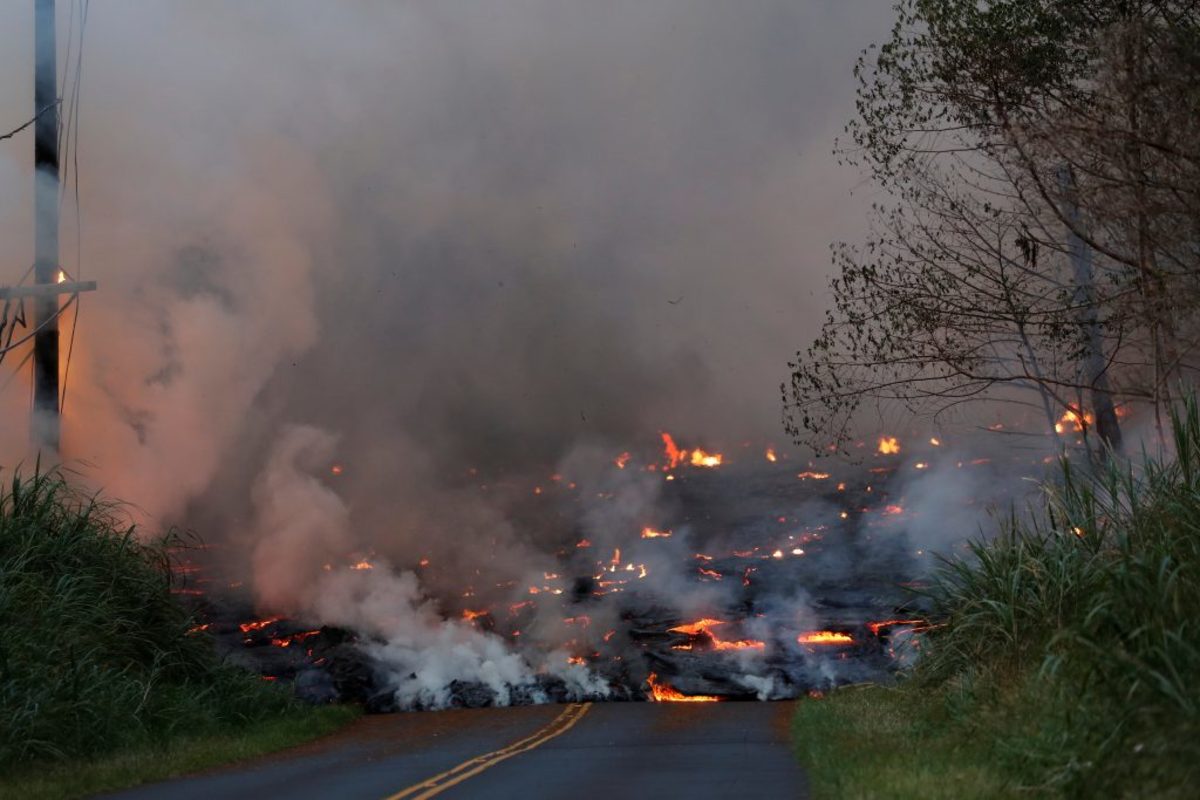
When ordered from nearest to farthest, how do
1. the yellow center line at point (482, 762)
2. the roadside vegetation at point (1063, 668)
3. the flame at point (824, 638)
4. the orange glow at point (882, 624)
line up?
the roadside vegetation at point (1063, 668) → the yellow center line at point (482, 762) → the orange glow at point (882, 624) → the flame at point (824, 638)

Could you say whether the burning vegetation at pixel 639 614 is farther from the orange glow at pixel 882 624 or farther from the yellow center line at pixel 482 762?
the yellow center line at pixel 482 762

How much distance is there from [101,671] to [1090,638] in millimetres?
13856

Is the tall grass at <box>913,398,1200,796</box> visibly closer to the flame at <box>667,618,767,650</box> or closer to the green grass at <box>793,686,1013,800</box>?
the green grass at <box>793,686,1013,800</box>

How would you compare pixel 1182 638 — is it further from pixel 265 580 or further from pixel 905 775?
pixel 265 580

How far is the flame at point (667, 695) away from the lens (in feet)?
97.0

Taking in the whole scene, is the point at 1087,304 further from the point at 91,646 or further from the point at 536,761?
the point at 91,646

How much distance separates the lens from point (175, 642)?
22.2m

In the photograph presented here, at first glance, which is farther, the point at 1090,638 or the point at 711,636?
the point at 711,636

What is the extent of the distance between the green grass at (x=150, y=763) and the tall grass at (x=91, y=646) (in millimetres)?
270

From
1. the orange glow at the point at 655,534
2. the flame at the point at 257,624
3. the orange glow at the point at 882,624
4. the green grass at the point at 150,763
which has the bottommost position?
the green grass at the point at 150,763

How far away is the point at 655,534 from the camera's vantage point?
139 feet

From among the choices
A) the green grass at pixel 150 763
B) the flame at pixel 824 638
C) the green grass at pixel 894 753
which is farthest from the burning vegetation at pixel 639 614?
the green grass at pixel 894 753

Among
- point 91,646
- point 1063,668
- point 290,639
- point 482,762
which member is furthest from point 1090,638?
point 290,639

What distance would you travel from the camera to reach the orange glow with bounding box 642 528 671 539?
138 feet
